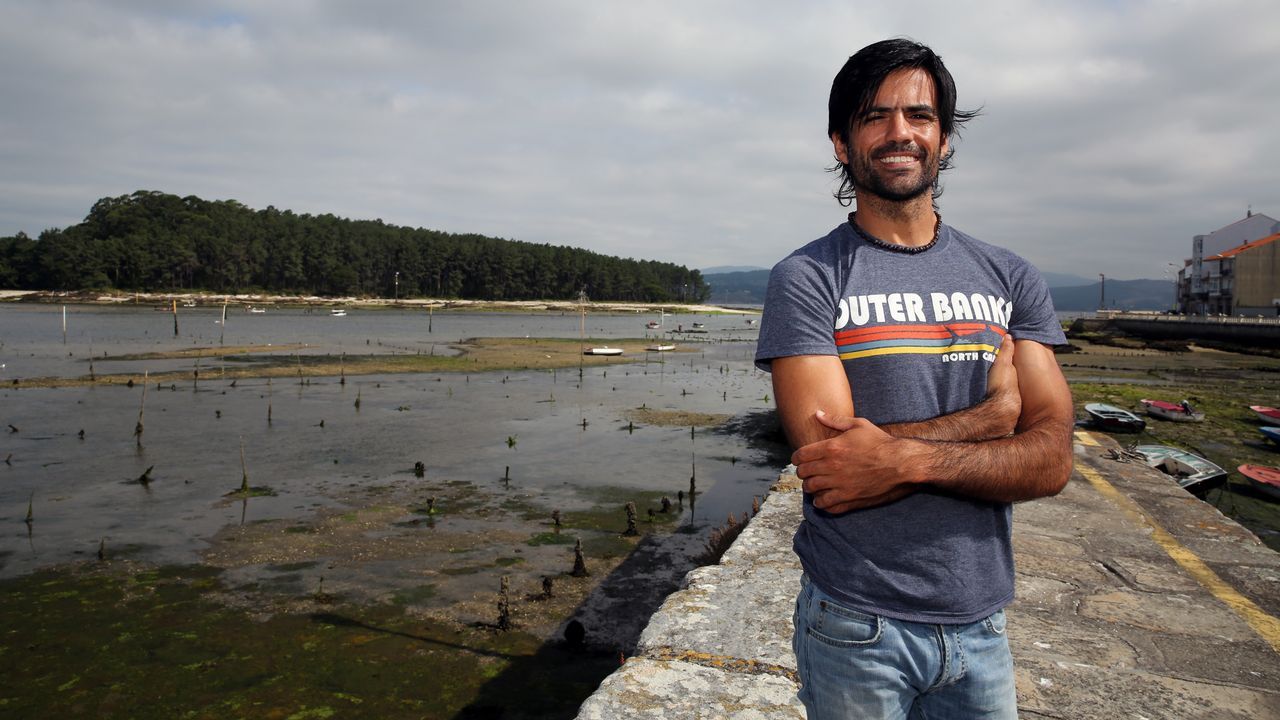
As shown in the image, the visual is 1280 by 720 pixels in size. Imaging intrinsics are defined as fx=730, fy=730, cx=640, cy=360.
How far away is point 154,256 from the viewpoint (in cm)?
13312

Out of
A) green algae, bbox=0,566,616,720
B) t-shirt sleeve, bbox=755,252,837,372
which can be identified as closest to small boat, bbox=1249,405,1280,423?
green algae, bbox=0,566,616,720

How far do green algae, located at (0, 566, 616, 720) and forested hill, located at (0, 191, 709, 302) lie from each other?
145851 millimetres

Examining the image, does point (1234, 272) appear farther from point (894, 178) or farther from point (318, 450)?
point (894, 178)

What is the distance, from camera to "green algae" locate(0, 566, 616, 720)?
872cm

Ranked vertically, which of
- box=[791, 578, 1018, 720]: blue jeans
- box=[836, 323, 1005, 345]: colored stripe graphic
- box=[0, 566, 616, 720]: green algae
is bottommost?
box=[0, 566, 616, 720]: green algae

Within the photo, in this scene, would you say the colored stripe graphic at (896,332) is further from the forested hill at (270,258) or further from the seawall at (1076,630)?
the forested hill at (270,258)

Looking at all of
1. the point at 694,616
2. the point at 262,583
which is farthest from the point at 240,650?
the point at 694,616

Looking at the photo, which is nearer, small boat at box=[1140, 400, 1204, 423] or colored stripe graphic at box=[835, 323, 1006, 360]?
colored stripe graphic at box=[835, 323, 1006, 360]

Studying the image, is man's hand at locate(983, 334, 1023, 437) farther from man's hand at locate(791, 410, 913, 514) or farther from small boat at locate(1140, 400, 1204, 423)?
small boat at locate(1140, 400, 1204, 423)

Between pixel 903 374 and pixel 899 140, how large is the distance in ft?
2.62

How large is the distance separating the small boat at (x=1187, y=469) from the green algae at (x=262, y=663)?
44.6 ft

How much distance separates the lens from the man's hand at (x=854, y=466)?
2.04 meters

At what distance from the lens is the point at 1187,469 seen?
16.5 meters

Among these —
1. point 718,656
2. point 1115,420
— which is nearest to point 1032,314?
point 718,656
